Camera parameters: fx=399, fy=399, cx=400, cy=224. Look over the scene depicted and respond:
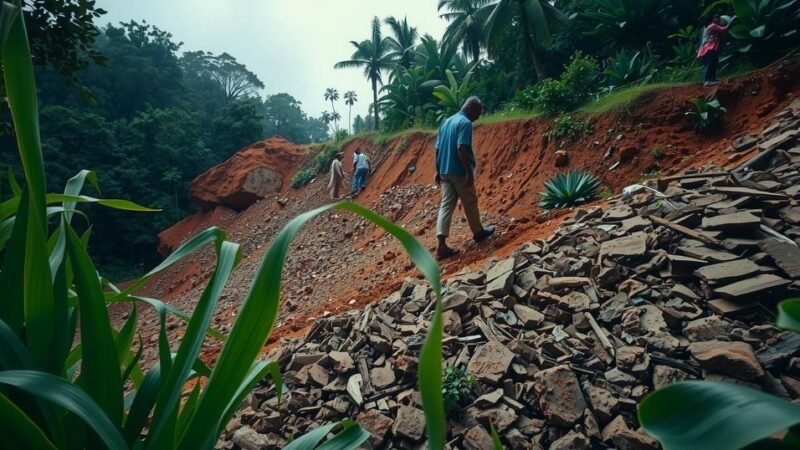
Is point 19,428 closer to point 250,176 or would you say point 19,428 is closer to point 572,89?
point 572,89

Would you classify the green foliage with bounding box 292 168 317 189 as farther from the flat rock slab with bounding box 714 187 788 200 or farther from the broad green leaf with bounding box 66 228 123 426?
the broad green leaf with bounding box 66 228 123 426

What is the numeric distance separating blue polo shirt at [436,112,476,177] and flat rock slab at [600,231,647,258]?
174cm

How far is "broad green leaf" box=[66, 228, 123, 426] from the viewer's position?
2.08 feet

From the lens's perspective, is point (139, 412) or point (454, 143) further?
point (454, 143)

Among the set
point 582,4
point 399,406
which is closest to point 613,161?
point 399,406

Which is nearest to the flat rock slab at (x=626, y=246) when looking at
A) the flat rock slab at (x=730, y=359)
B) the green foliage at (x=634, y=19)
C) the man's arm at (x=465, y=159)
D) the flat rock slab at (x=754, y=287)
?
the flat rock slab at (x=754, y=287)

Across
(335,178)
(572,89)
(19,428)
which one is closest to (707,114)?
(572,89)

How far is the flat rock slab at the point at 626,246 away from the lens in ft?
9.24

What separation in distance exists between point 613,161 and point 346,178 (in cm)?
928

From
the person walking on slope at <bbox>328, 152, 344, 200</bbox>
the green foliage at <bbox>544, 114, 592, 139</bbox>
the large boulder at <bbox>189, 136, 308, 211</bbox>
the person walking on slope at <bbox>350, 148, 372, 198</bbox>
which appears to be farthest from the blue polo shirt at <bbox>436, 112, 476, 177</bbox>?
the large boulder at <bbox>189, 136, 308, 211</bbox>

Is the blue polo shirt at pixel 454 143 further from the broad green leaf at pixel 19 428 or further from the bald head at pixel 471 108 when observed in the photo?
the broad green leaf at pixel 19 428

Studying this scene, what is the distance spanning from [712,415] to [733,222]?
2.95 m

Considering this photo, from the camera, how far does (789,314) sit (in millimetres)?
540

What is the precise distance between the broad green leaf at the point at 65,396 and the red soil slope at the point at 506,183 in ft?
11.6
